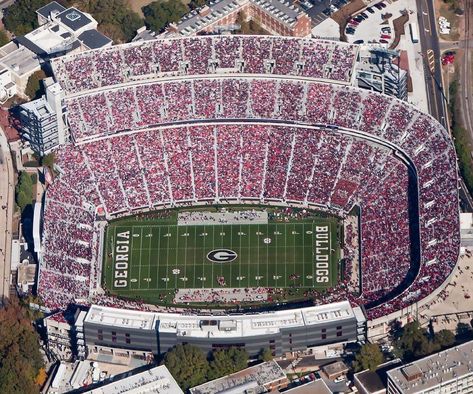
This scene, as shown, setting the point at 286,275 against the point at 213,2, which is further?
the point at 213,2

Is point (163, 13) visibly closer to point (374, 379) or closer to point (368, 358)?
point (368, 358)

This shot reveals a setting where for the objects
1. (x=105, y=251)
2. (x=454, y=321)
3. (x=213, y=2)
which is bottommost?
(x=454, y=321)

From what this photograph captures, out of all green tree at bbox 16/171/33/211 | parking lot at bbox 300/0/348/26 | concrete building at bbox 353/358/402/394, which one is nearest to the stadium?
green tree at bbox 16/171/33/211

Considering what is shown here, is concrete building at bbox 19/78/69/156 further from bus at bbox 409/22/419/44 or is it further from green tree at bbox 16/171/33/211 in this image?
bus at bbox 409/22/419/44

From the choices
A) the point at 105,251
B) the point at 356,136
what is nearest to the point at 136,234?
the point at 105,251

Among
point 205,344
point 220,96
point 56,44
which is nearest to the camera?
point 205,344

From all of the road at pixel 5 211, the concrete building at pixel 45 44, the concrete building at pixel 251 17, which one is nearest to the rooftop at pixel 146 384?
the road at pixel 5 211

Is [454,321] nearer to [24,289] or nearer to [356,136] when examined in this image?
[356,136]
